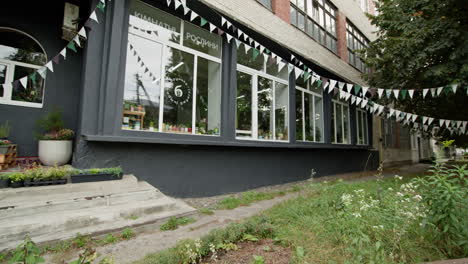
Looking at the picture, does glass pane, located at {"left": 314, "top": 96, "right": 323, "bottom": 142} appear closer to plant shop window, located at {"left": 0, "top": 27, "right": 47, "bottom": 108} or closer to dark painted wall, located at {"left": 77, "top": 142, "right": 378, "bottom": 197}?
dark painted wall, located at {"left": 77, "top": 142, "right": 378, "bottom": 197}

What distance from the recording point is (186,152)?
4.86 metres

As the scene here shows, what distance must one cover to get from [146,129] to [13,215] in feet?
7.76

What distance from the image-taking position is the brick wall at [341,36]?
11.0m

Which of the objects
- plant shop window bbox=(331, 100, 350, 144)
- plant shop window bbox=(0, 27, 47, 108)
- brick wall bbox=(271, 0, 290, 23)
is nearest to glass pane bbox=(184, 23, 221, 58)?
brick wall bbox=(271, 0, 290, 23)

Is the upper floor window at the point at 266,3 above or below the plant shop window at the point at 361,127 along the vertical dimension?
above

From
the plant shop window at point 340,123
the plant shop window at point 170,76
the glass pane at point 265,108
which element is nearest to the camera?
the plant shop window at point 170,76

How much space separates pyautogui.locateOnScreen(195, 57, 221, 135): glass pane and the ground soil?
3.44 m

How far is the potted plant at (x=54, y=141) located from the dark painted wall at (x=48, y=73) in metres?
0.38

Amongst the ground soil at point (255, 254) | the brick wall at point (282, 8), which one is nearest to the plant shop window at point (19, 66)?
the ground soil at point (255, 254)

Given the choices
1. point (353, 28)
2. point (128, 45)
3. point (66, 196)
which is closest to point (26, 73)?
point (128, 45)

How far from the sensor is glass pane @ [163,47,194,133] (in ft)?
16.2

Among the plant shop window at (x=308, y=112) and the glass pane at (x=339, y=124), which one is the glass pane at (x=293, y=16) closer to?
the plant shop window at (x=308, y=112)

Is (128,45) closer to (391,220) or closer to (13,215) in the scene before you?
(13,215)

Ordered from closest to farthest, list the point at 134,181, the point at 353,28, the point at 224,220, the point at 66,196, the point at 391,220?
the point at 391,220
the point at 66,196
the point at 224,220
the point at 134,181
the point at 353,28
